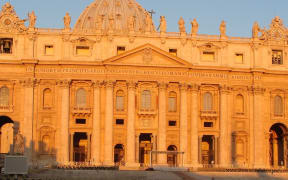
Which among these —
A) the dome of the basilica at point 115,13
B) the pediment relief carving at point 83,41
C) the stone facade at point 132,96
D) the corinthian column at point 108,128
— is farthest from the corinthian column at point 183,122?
the dome of the basilica at point 115,13

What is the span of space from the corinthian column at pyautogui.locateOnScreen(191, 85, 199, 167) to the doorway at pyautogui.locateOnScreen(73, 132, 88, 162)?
1344 cm

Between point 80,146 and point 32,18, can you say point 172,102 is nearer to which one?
point 80,146

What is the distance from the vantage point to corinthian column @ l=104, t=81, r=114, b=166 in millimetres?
71375

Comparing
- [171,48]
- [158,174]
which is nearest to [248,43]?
[171,48]

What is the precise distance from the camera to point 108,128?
236 feet

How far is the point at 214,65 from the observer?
2997 inches

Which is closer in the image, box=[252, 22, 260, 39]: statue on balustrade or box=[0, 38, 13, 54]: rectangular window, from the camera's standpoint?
Answer: box=[0, 38, 13, 54]: rectangular window

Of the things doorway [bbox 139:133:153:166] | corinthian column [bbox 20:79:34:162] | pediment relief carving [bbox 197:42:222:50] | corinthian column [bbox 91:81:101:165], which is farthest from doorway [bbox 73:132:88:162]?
pediment relief carving [bbox 197:42:222:50]

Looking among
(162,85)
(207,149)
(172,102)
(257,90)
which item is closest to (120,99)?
(162,85)

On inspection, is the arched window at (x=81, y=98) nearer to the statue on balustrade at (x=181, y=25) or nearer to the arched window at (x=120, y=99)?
the arched window at (x=120, y=99)

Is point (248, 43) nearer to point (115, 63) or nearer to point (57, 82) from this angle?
point (115, 63)

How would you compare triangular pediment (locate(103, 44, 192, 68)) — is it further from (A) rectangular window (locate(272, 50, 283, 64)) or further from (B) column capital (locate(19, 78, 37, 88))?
(A) rectangular window (locate(272, 50, 283, 64))

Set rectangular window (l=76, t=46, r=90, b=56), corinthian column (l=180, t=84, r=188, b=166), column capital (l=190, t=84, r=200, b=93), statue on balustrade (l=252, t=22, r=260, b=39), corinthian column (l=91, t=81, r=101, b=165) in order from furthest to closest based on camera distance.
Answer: statue on balustrade (l=252, t=22, r=260, b=39) → column capital (l=190, t=84, r=200, b=93) → rectangular window (l=76, t=46, r=90, b=56) → corinthian column (l=180, t=84, r=188, b=166) → corinthian column (l=91, t=81, r=101, b=165)

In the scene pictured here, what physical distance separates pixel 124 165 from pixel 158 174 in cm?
1440
